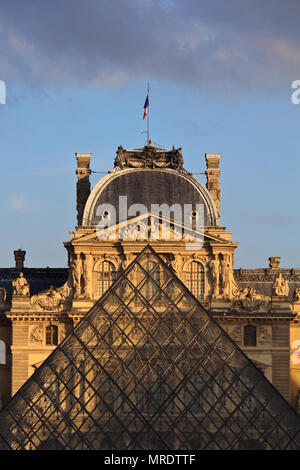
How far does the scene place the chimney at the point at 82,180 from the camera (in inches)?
3002

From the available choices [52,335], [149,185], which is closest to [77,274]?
[52,335]

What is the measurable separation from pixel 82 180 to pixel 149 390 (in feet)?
89.3

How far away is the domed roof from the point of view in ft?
242

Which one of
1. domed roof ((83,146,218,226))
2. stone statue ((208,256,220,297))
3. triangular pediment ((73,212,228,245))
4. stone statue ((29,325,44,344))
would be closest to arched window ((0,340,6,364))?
stone statue ((29,325,44,344))

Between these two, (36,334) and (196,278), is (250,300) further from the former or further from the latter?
(36,334)

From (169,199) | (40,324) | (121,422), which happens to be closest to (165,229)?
(169,199)

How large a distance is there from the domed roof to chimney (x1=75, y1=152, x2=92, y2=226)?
2.30 metres

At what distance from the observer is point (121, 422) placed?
1966 inches

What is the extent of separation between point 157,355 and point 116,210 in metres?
22.4

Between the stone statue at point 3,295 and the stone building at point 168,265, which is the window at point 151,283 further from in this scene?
the stone statue at point 3,295

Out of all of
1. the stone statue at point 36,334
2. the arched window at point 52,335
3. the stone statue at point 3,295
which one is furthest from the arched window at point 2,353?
the arched window at point 52,335

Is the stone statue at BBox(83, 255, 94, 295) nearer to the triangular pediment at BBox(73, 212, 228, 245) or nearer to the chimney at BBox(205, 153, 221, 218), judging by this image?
the triangular pediment at BBox(73, 212, 228, 245)
